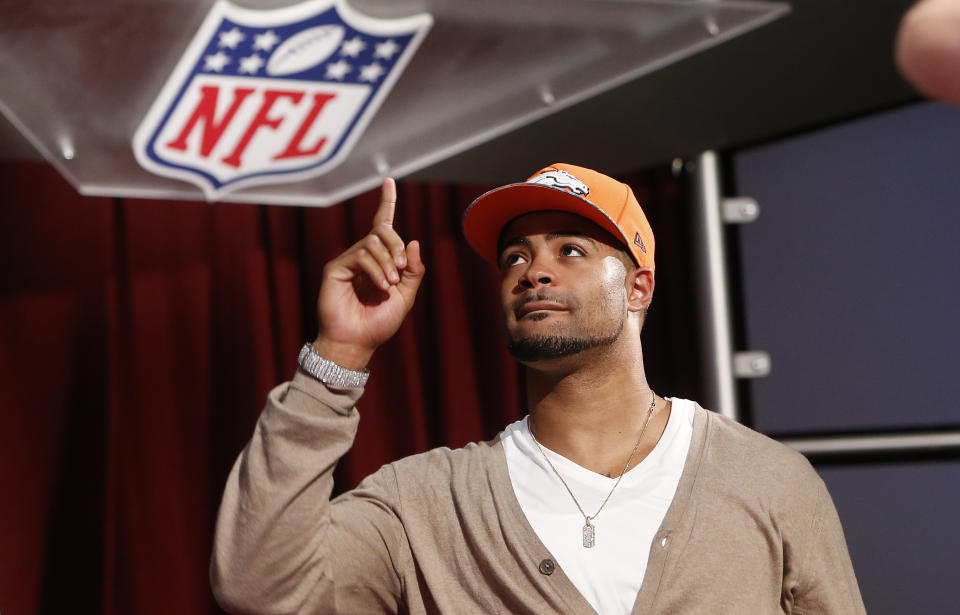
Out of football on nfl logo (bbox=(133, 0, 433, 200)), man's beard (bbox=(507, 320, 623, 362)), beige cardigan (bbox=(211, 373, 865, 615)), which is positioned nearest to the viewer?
beige cardigan (bbox=(211, 373, 865, 615))

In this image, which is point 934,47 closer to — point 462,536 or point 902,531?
point 462,536

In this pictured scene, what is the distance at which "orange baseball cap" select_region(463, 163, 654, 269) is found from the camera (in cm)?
162

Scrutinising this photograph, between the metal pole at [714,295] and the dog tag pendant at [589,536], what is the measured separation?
46.6 inches

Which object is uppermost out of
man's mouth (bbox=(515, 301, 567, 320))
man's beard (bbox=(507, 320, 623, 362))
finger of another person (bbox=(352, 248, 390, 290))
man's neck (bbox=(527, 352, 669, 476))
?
finger of another person (bbox=(352, 248, 390, 290))

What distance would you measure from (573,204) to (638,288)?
187 millimetres

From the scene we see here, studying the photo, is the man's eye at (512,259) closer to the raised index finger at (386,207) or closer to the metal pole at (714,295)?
the raised index finger at (386,207)

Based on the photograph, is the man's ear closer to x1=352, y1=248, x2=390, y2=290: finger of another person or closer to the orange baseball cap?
the orange baseball cap

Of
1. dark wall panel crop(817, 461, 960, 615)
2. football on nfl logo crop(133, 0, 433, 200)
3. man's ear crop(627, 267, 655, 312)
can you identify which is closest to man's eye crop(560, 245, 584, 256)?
man's ear crop(627, 267, 655, 312)

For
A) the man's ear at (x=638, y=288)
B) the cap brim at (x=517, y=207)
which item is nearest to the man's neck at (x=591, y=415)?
the man's ear at (x=638, y=288)

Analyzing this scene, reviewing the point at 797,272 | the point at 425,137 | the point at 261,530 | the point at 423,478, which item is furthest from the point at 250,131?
the point at 797,272

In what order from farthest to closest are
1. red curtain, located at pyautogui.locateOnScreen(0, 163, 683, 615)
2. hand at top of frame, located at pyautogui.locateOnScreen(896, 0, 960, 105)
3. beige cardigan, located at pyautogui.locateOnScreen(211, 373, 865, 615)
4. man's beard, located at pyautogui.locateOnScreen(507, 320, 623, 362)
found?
red curtain, located at pyautogui.locateOnScreen(0, 163, 683, 615) → man's beard, located at pyautogui.locateOnScreen(507, 320, 623, 362) → beige cardigan, located at pyautogui.locateOnScreen(211, 373, 865, 615) → hand at top of frame, located at pyautogui.locateOnScreen(896, 0, 960, 105)

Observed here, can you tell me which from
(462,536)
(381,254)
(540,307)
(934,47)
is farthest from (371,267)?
(934,47)

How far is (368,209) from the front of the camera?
8.75 ft

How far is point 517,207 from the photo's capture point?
66.6 inches
